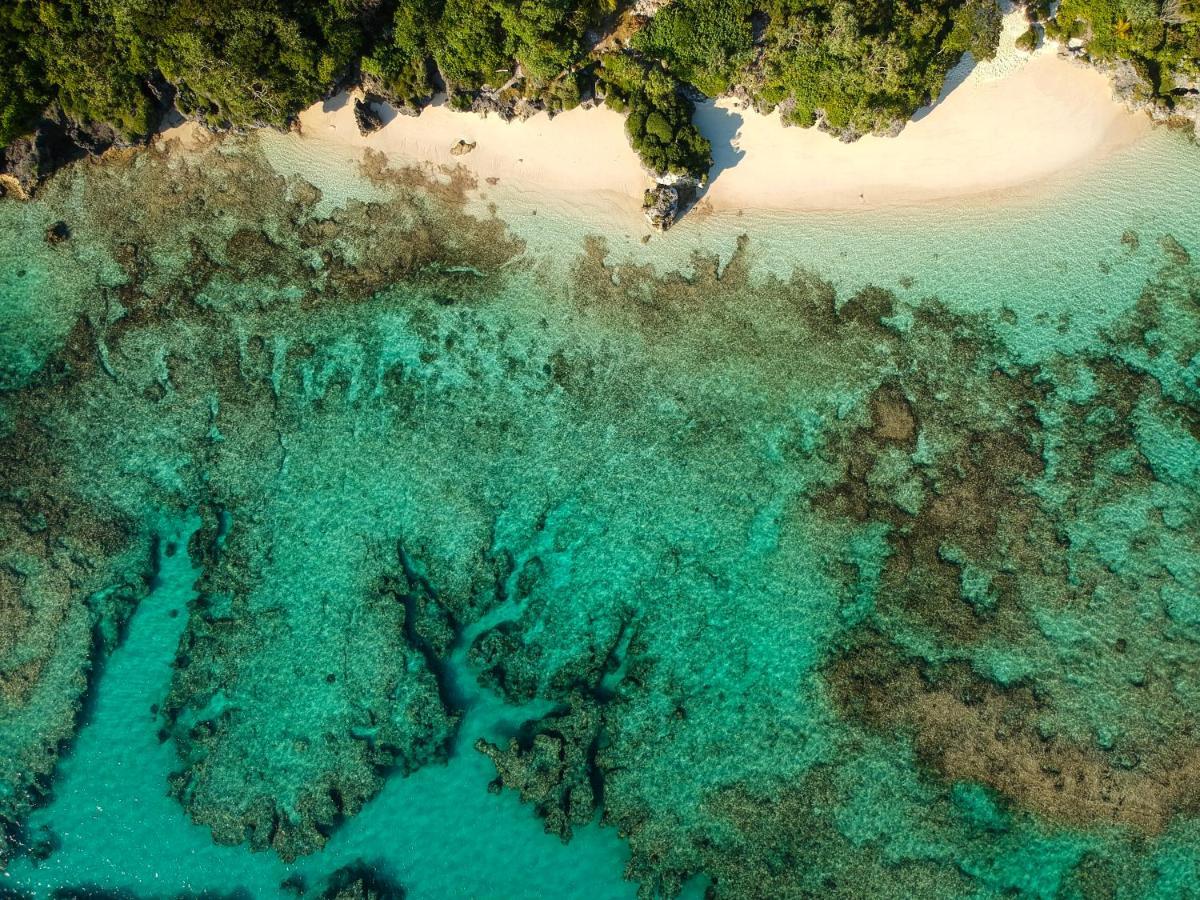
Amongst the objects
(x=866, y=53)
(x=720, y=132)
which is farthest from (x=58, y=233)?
(x=866, y=53)

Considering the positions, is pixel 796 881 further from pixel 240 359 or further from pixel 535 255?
pixel 240 359

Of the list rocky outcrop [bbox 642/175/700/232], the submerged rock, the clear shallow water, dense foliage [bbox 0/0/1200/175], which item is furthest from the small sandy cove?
the submerged rock

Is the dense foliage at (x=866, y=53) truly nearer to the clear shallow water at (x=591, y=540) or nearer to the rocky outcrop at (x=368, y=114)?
the clear shallow water at (x=591, y=540)

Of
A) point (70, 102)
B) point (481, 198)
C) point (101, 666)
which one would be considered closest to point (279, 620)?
point (101, 666)

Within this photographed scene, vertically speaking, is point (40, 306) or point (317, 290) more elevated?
point (317, 290)

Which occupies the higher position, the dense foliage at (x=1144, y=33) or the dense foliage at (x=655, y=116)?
the dense foliage at (x=1144, y=33)

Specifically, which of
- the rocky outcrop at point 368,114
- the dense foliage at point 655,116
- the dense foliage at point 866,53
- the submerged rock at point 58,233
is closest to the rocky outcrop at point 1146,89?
the dense foliage at point 866,53

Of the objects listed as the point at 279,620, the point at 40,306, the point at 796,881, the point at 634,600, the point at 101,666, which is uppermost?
the point at 40,306
